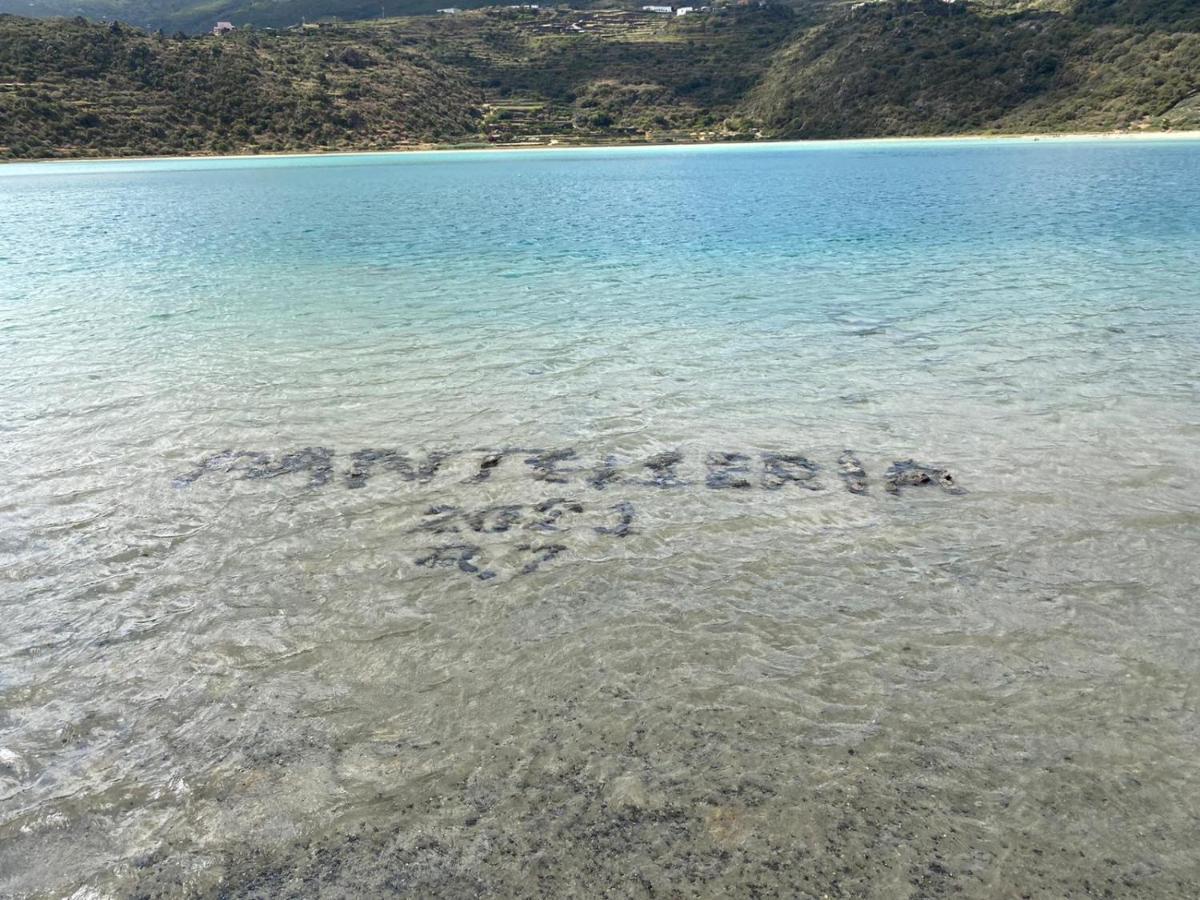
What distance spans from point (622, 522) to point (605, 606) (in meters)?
1.50

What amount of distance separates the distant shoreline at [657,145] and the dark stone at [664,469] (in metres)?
110

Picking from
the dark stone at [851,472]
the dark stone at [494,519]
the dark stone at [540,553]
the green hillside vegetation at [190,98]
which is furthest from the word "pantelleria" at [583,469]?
the green hillside vegetation at [190,98]

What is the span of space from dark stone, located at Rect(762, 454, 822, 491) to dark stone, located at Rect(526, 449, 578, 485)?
2173mm

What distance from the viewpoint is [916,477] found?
8414mm

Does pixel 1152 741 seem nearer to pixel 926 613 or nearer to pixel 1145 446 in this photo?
pixel 926 613

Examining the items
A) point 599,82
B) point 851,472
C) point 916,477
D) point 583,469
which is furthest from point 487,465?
point 599,82

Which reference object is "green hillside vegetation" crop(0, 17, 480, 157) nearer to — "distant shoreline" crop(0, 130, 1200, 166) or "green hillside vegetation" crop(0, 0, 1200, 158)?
"green hillside vegetation" crop(0, 0, 1200, 158)

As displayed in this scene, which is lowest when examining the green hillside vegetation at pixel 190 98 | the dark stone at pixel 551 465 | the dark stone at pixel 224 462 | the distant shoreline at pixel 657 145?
the distant shoreline at pixel 657 145

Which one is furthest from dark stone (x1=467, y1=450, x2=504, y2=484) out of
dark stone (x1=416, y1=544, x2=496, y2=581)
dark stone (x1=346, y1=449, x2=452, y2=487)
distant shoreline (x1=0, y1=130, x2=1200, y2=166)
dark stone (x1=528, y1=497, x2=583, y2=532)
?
distant shoreline (x1=0, y1=130, x2=1200, y2=166)

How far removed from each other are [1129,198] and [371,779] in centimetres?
4439

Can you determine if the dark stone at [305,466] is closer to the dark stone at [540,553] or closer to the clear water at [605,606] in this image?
the clear water at [605,606]

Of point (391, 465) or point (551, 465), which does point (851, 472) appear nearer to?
point (551, 465)

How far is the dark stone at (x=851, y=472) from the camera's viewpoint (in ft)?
27.2

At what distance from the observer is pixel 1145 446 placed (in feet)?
29.5
